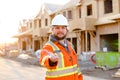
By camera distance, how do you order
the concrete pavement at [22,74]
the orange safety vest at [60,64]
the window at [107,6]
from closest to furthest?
the orange safety vest at [60,64]
the concrete pavement at [22,74]
the window at [107,6]

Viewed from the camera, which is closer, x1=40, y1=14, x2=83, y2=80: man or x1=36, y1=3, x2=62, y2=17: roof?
x1=40, y1=14, x2=83, y2=80: man

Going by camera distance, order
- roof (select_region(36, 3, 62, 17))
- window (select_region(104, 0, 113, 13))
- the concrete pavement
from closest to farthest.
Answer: the concrete pavement, window (select_region(104, 0, 113, 13)), roof (select_region(36, 3, 62, 17))

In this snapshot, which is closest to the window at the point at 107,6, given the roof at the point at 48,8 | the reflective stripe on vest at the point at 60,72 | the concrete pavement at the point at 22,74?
the concrete pavement at the point at 22,74

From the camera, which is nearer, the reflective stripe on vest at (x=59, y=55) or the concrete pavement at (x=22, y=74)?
the reflective stripe on vest at (x=59, y=55)

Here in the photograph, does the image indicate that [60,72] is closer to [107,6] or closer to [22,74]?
[22,74]

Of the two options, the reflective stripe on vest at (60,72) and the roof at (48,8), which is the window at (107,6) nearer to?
the roof at (48,8)

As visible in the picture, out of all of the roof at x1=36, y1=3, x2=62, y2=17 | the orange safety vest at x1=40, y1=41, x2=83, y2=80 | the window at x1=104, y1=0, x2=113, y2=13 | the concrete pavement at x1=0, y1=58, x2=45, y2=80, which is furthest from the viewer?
the roof at x1=36, y1=3, x2=62, y2=17

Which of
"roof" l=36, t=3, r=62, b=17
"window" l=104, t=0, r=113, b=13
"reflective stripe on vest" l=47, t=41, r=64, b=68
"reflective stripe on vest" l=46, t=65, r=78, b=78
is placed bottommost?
"reflective stripe on vest" l=46, t=65, r=78, b=78

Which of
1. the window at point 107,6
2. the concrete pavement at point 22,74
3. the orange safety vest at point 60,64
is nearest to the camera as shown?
the orange safety vest at point 60,64

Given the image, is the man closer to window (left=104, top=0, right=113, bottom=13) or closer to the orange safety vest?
the orange safety vest

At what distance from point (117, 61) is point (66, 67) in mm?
13789

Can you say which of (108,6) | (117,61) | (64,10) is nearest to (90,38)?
(108,6)

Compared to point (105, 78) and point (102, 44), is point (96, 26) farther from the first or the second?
point (105, 78)

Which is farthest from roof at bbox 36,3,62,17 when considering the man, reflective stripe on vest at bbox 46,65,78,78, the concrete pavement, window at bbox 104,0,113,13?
reflective stripe on vest at bbox 46,65,78,78
